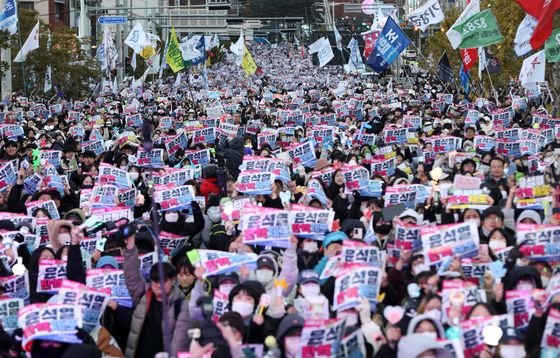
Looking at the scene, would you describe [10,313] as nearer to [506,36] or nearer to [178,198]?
[178,198]

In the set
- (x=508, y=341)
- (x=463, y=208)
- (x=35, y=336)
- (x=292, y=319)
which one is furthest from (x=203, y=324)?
(x=463, y=208)

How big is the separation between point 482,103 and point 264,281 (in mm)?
26252

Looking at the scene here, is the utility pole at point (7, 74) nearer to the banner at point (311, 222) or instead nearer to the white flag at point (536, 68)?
the white flag at point (536, 68)

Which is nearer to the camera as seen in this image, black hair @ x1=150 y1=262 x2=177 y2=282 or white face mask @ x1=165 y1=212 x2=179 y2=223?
black hair @ x1=150 y1=262 x2=177 y2=282

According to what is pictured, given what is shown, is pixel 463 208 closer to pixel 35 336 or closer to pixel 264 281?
pixel 264 281

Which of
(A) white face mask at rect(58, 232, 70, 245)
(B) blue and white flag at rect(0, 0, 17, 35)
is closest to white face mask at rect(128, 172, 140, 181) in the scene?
(A) white face mask at rect(58, 232, 70, 245)

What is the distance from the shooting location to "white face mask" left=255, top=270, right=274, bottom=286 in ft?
31.7

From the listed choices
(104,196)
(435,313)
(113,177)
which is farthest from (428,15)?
(435,313)

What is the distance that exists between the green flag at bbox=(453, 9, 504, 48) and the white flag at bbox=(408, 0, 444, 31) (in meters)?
3.99

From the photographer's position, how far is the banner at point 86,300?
8.96m

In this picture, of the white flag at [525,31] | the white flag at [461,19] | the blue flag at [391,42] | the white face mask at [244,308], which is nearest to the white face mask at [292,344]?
the white face mask at [244,308]

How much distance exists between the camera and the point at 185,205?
46.0ft

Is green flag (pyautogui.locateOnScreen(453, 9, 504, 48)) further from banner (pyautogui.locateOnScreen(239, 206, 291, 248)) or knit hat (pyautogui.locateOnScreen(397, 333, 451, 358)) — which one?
knit hat (pyautogui.locateOnScreen(397, 333, 451, 358))

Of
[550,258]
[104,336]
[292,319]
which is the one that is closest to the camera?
[292,319]
